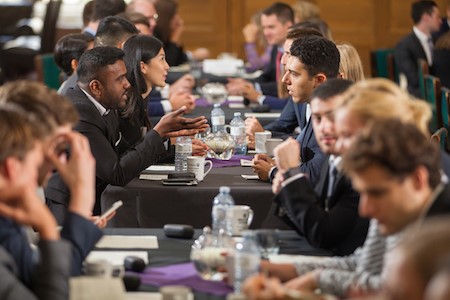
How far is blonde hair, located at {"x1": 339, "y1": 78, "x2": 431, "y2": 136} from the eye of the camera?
3.04 m

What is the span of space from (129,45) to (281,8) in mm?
4070

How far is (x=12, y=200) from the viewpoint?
2.78 meters

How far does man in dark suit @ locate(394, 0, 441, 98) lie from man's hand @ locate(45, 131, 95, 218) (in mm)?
7529

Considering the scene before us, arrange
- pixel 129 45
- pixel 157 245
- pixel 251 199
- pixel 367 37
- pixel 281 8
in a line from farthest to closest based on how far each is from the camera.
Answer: pixel 367 37 → pixel 281 8 → pixel 129 45 → pixel 251 199 → pixel 157 245

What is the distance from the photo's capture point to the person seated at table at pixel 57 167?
2.88 m

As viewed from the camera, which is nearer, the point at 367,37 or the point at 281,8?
the point at 281,8

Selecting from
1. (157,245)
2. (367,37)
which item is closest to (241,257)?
(157,245)

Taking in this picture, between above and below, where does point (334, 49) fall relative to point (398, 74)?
above

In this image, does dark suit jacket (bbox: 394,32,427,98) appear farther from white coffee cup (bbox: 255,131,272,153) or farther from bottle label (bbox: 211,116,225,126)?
white coffee cup (bbox: 255,131,272,153)

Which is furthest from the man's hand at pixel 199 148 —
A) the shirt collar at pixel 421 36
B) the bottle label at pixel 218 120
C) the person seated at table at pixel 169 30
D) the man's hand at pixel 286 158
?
the shirt collar at pixel 421 36

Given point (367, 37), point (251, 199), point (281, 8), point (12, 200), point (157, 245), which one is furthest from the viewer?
point (367, 37)

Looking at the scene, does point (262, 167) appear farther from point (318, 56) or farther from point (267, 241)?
point (267, 241)

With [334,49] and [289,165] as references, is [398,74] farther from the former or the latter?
[289,165]

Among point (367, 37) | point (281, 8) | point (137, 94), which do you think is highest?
point (137, 94)
